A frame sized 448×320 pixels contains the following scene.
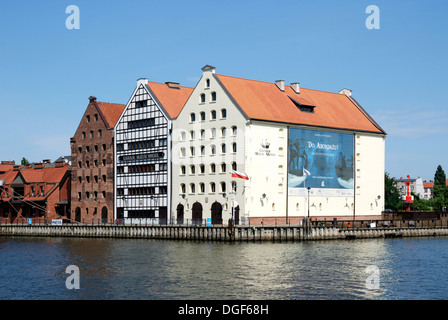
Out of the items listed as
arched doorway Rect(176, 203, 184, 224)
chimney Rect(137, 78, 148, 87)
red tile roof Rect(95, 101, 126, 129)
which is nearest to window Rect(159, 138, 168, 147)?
arched doorway Rect(176, 203, 184, 224)

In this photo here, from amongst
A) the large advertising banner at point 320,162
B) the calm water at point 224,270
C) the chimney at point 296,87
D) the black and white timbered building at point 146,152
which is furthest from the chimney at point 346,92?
the calm water at point 224,270

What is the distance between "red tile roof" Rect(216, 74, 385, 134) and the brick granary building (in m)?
25.2

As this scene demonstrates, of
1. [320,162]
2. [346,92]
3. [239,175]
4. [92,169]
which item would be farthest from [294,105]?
[92,169]

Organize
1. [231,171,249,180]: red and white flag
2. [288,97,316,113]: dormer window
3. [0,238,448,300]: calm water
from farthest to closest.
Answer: [288,97,316,113]: dormer window < [231,171,249,180]: red and white flag < [0,238,448,300]: calm water

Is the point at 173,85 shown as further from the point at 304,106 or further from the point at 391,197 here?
the point at 391,197

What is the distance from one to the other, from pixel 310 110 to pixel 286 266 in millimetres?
49434

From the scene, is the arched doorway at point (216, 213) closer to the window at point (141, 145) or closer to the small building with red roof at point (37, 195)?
the window at point (141, 145)

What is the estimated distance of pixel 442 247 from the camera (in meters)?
78.4

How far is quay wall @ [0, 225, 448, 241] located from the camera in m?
79.6

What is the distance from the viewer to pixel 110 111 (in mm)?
115688

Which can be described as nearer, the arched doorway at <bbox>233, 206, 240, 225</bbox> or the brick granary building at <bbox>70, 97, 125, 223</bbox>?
the arched doorway at <bbox>233, 206, 240, 225</bbox>

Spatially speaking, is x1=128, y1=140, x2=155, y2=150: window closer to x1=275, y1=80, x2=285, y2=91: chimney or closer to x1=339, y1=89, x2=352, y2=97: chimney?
x1=275, y1=80, x2=285, y2=91: chimney

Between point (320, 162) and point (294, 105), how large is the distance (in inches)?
354

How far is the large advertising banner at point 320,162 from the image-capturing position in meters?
96.2
